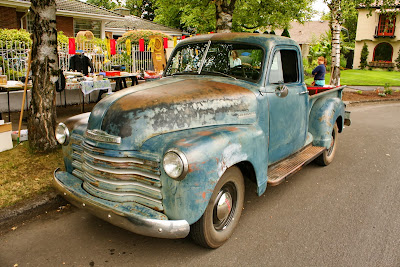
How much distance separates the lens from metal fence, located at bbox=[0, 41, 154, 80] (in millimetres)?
9141

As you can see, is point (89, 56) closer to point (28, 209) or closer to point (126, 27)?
point (28, 209)

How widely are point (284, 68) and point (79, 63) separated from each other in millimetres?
7459

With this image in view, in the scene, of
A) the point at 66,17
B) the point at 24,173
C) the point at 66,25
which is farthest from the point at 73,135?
the point at 66,17

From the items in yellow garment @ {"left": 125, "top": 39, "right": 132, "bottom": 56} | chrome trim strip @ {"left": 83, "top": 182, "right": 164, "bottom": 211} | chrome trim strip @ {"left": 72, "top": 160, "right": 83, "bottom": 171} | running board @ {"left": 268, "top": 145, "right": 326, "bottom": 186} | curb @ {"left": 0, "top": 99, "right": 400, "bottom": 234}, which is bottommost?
curb @ {"left": 0, "top": 99, "right": 400, "bottom": 234}

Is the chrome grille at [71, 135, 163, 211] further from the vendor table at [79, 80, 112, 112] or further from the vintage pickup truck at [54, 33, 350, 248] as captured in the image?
the vendor table at [79, 80, 112, 112]

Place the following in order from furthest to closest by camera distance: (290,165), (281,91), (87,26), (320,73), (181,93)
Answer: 1. (87,26)
2. (320,73)
3. (290,165)
4. (281,91)
5. (181,93)

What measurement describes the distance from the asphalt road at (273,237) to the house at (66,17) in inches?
632

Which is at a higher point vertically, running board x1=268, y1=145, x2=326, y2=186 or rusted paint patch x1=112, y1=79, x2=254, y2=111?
rusted paint patch x1=112, y1=79, x2=254, y2=111

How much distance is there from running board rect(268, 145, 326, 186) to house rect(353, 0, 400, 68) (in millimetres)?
35427

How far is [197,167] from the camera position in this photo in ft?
9.29

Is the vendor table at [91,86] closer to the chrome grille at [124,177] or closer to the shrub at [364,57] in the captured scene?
the chrome grille at [124,177]

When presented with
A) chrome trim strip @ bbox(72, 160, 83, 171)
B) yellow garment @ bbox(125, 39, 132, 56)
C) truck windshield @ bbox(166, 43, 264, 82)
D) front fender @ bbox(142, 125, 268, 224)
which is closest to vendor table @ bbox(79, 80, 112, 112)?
yellow garment @ bbox(125, 39, 132, 56)

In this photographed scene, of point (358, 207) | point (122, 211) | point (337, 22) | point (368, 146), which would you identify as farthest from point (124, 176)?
point (337, 22)

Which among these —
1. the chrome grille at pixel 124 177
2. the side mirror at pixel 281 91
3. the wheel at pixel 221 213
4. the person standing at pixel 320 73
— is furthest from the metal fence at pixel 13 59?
the person standing at pixel 320 73
